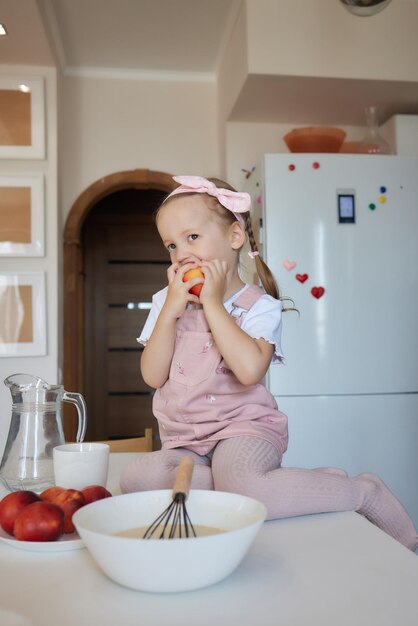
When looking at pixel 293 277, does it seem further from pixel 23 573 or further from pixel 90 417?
pixel 90 417

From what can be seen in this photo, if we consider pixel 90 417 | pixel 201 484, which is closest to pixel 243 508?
pixel 201 484

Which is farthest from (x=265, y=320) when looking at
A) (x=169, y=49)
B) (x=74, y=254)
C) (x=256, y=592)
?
(x=169, y=49)

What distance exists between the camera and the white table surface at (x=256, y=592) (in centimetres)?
46

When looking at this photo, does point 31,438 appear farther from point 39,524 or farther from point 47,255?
point 47,255

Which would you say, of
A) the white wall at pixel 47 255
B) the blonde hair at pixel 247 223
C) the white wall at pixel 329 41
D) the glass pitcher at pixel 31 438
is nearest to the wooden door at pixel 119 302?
the white wall at pixel 47 255

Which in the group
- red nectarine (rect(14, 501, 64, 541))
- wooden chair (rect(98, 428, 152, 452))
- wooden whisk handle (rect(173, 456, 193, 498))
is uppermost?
wooden whisk handle (rect(173, 456, 193, 498))

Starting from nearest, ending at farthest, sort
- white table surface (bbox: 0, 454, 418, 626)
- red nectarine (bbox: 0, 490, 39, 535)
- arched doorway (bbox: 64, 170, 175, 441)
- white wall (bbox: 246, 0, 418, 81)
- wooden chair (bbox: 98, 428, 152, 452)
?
1. white table surface (bbox: 0, 454, 418, 626)
2. red nectarine (bbox: 0, 490, 39, 535)
3. wooden chair (bbox: 98, 428, 152, 452)
4. white wall (bbox: 246, 0, 418, 81)
5. arched doorway (bbox: 64, 170, 175, 441)

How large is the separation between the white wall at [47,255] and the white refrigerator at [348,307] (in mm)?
1113

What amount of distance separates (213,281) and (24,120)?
95.7 inches

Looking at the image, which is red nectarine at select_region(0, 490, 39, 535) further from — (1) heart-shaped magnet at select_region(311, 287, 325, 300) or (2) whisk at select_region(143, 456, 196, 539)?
(1) heart-shaped magnet at select_region(311, 287, 325, 300)

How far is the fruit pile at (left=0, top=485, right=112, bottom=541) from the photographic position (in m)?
0.64

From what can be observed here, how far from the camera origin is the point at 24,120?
313 cm

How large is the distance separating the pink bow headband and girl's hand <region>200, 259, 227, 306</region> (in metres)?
0.17

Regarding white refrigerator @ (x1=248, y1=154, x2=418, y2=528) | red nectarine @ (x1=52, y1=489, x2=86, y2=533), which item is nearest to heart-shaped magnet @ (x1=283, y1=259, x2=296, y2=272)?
white refrigerator @ (x1=248, y1=154, x2=418, y2=528)
